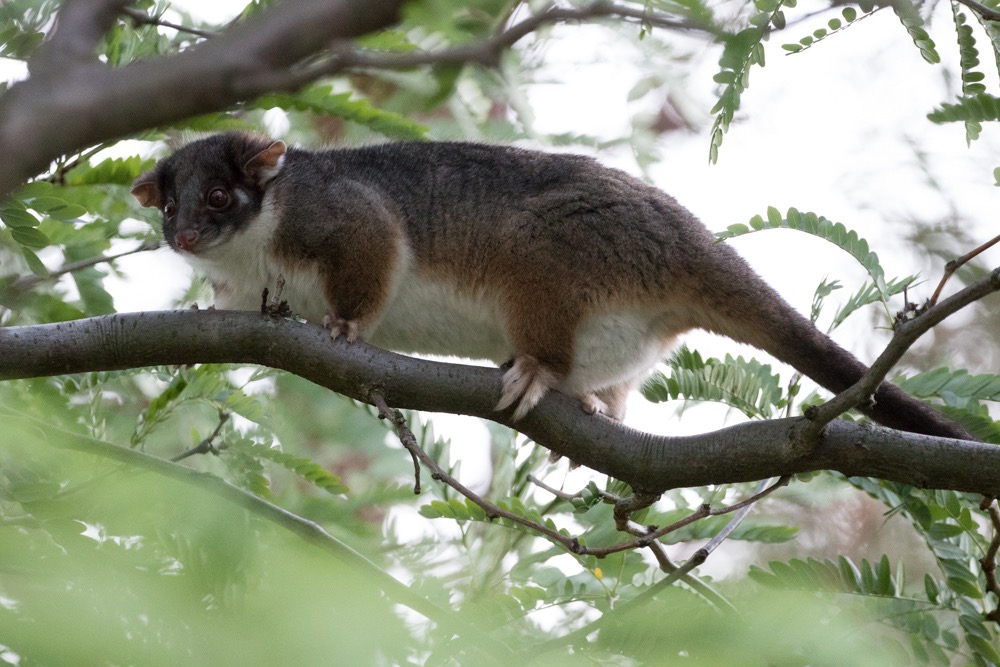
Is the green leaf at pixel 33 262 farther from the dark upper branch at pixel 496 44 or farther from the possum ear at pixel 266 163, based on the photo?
the dark upper branch at pixel 496 44

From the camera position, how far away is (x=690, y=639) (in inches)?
86.4

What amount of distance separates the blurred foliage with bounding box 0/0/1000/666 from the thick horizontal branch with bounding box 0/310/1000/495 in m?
0.22

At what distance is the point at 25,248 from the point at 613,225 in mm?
2524

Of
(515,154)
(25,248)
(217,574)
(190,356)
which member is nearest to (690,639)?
Answer: (217,574)

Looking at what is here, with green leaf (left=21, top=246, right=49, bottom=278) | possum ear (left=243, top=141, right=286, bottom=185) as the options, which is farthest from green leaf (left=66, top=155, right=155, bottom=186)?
green leaf (left=21, top=246, right=49, bottom=278)

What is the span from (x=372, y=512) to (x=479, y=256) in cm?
282

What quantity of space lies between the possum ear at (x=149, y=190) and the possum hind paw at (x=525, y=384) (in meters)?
2.03

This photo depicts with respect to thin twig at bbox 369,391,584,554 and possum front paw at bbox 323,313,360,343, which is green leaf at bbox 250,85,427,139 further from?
thin twig at bbox 369,391,584,554

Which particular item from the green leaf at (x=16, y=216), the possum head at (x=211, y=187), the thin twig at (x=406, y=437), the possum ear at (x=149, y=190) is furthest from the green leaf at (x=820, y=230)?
the possum ear at (x=149, y=190)

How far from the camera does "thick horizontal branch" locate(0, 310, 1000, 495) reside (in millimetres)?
3463

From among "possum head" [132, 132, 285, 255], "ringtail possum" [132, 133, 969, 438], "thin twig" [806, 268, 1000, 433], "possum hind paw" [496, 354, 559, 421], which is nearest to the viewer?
"thin twig" [806, 268, 1000, 433]

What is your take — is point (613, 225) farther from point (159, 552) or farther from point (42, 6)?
point (159, 552)

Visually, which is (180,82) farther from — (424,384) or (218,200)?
(218,200)

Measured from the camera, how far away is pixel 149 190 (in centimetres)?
535
